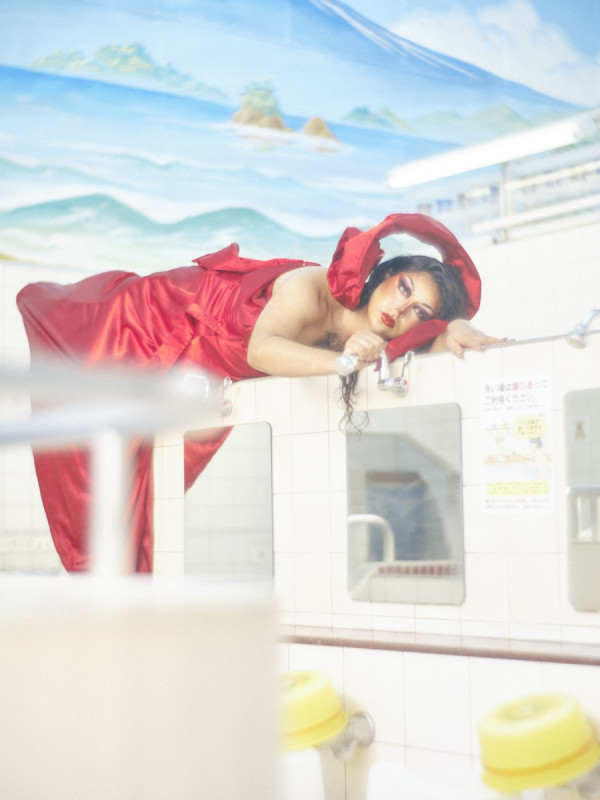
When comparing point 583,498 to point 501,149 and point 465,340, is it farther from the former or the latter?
point 501,149

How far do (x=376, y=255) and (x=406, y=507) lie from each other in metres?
0.94

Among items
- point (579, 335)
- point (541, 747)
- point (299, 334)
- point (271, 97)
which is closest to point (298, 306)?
point (299, 334)

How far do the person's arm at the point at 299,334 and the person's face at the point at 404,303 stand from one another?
20cm

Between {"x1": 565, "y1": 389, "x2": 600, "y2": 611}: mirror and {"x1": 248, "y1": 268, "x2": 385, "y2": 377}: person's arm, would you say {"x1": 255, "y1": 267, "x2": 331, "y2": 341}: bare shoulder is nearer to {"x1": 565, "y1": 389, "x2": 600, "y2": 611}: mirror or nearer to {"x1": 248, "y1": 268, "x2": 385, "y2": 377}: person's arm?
{"x1": 248, "y1": 268, "x2": 385, "y2": 377}: person's arm

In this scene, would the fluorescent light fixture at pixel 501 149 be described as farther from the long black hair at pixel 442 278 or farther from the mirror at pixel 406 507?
the mirror at pixel 406 507

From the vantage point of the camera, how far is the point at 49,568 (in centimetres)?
516

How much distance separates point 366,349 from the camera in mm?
2770

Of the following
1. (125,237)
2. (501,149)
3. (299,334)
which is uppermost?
(125,237)

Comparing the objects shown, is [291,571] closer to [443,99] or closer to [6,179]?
[6,179]

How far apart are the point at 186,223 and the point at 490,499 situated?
695 centimetres

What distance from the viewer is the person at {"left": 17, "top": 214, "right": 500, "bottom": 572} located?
3053mm

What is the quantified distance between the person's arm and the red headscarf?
0.08 metres

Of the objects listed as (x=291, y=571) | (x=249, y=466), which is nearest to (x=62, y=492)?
(x=249, y=466)

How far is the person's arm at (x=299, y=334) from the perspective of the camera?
111 inches
